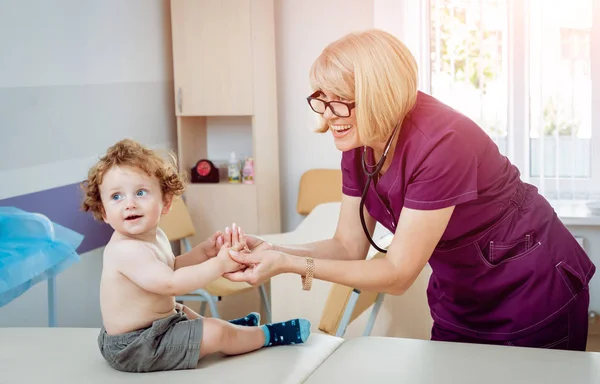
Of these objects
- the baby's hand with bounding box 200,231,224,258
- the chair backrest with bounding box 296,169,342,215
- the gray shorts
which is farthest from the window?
the gray shorts

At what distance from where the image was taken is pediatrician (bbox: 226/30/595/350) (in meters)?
1.64

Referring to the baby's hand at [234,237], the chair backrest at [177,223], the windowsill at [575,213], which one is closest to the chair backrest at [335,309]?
the baby's hand at [234,237]

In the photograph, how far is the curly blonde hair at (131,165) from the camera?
1.77 meters

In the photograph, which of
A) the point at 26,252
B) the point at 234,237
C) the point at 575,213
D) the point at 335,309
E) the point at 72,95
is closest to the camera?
the point at 234,237

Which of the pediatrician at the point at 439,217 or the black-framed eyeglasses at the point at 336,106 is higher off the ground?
the black-framed eyeglasses at the point at 336,106

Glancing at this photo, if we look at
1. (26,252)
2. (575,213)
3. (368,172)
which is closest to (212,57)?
(26,252)

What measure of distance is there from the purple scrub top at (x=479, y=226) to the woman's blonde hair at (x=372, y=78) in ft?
0.25

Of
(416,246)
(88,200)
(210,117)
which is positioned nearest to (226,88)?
(210,117)

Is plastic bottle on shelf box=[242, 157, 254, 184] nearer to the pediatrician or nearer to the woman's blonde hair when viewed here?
the pediatrician

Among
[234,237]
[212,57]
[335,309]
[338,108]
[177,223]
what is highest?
[212,57]

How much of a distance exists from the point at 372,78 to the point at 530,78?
2477 mm

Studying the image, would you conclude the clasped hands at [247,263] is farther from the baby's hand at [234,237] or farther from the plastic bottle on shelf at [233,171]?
the plastic bottle on shelf at [233,171]

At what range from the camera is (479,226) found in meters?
1.75

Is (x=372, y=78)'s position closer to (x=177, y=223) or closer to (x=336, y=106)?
(x=336, y=106)
